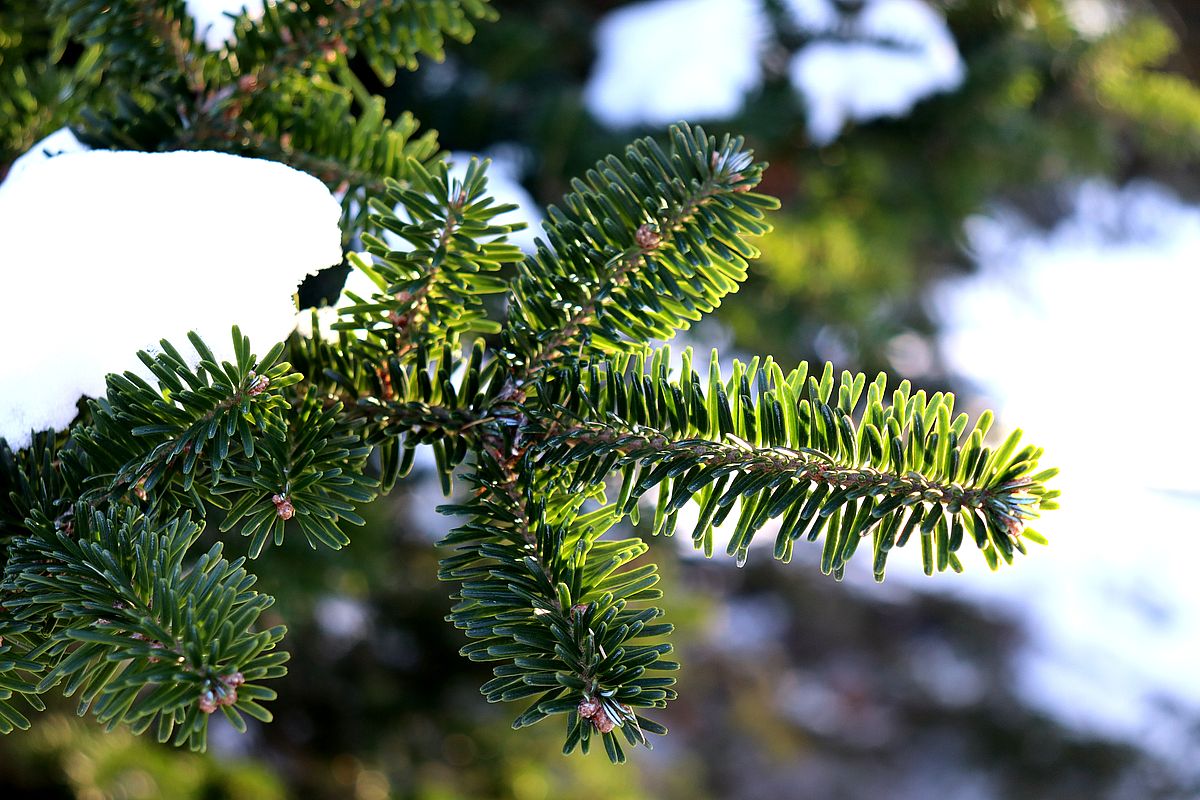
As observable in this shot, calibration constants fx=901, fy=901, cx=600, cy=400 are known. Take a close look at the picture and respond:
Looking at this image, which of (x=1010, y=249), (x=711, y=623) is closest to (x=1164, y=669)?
(x=1010, y=249)

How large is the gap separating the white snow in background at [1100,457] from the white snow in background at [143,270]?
1.54 metres

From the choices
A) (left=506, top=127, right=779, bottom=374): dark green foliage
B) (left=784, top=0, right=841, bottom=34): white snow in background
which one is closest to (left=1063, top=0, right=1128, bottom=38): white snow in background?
(left=784, top=0, right=841, bottom=34): white snow in background

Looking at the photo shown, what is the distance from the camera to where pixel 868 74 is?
97 cm

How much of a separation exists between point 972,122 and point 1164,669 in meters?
2.25

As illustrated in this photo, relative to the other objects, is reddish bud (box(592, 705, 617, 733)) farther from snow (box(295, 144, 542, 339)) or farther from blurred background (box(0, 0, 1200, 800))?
blurred background (box(0, 0, 1200, 800))

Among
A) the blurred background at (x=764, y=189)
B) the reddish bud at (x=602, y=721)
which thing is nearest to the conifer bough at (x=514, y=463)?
the reddish bud at (x=602, y=721)

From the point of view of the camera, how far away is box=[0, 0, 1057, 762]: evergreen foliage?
0.30m

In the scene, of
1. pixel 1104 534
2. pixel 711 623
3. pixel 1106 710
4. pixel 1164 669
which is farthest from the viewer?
pixel 1104 534

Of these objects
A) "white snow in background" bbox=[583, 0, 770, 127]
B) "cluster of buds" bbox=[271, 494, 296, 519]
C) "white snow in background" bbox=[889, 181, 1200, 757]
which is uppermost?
"white snow in background" bbox=[889, 181, 1200, 757]

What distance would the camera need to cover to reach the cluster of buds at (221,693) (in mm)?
263

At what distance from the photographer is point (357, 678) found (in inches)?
45.8

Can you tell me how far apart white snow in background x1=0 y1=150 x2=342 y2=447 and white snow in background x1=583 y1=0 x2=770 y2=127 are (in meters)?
0.63

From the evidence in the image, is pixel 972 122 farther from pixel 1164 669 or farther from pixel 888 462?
pixel 1164 669

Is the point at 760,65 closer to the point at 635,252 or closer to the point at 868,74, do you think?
the point at 868,74
